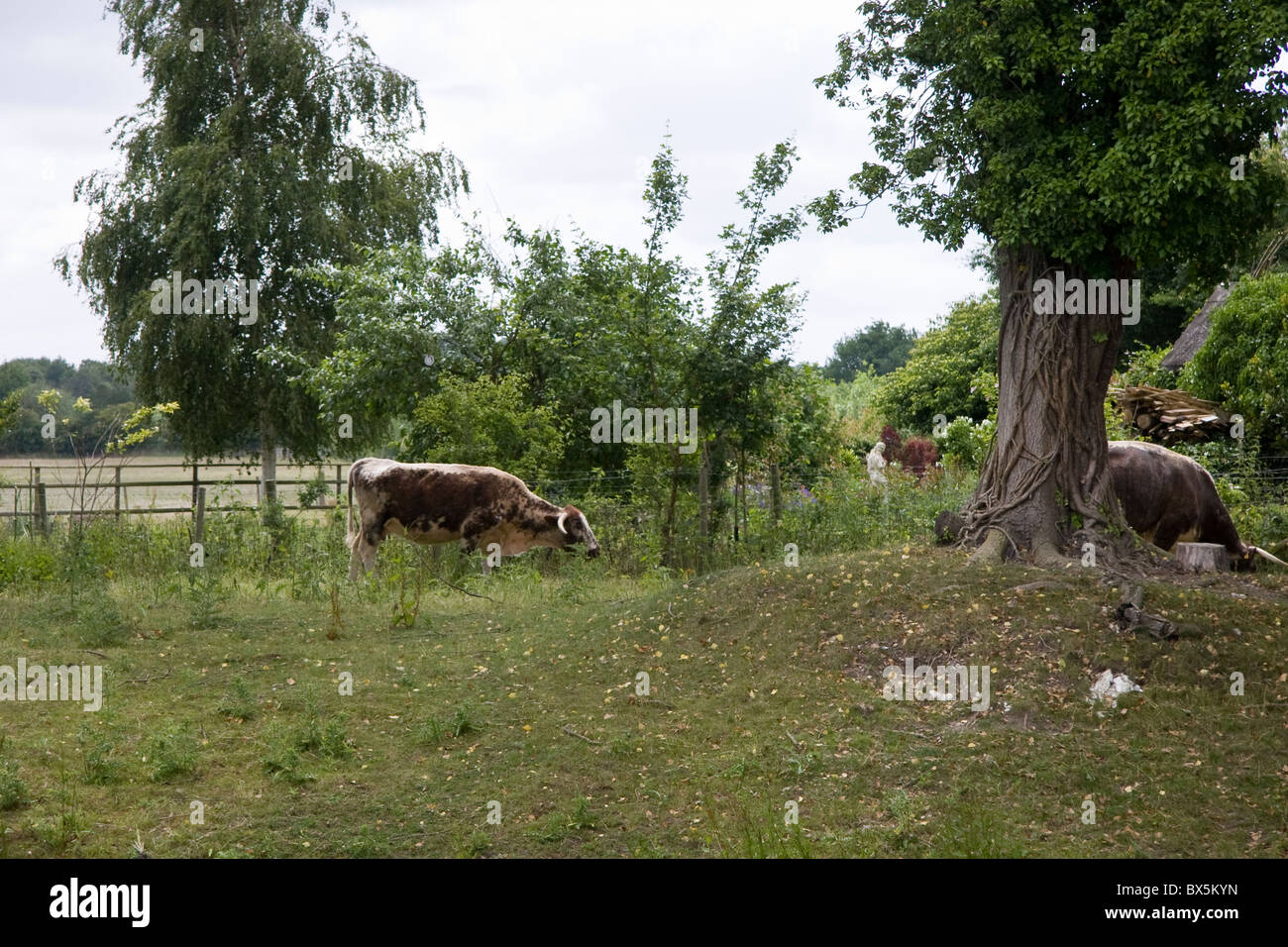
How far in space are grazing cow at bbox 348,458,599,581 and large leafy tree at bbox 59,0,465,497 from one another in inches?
457

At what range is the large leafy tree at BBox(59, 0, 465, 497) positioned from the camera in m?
23.5

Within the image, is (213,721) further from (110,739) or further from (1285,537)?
(1285,537)

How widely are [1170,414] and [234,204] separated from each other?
60.8 feet

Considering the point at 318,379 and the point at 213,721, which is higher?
the point at 318,379

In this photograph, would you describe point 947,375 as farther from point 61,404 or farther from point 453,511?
point 61,404

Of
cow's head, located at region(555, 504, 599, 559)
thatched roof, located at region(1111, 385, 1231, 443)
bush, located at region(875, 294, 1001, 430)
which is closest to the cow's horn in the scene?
thatched roof, located at region(1111, 385, 1231, 443)

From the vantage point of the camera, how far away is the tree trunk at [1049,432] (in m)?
9.74

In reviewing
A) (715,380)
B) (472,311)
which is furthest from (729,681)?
(472,311)

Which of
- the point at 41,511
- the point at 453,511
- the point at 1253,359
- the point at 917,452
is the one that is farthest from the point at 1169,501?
the point at 917,452

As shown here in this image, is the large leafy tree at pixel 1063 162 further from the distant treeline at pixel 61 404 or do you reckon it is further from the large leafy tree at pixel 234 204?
the large leafy tree at pixel 234 204

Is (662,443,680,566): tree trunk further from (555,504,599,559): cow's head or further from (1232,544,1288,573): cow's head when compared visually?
(1232,544,1288,573): cow's head

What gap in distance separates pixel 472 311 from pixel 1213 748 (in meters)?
12.3

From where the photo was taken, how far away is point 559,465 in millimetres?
15820

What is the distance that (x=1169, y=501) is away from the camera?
11039 mm
